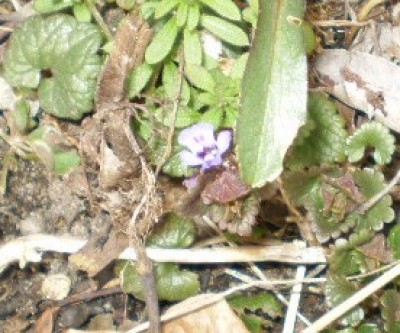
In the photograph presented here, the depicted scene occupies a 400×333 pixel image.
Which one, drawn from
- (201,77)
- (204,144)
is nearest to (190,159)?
(204,144)

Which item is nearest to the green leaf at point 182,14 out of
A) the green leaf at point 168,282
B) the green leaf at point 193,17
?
the green leaf at point 193,17

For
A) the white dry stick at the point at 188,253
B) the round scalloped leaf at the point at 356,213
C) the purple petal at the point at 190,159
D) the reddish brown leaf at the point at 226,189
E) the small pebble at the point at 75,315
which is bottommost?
the small pebble at the point at 75,315

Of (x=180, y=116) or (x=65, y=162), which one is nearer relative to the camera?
(x=180, y=116)

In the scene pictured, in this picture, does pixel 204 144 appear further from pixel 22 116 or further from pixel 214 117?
pixel 22 116

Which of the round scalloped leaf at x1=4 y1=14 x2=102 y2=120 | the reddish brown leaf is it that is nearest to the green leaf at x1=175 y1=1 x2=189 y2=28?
the round scalloped leaf at x1=4 y1=14 x2=102 y2=120

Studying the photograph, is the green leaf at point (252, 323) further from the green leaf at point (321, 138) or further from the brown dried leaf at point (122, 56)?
the brown dried leaf at point (122, 56)

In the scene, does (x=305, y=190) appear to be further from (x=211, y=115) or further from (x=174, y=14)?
(x=174, y=14)
